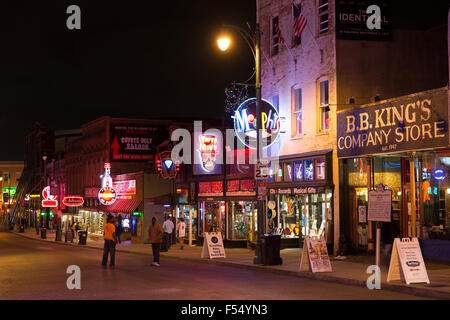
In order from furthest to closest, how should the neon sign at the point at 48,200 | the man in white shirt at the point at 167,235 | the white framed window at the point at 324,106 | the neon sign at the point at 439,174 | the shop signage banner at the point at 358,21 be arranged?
the neon sign at the point at 48,200 → the man in white shirt at the point at 167,235 → the white framed window at the point at 324,106 → the shop signage banner at the point at 358,21 → the neon sign at the point at 439,174

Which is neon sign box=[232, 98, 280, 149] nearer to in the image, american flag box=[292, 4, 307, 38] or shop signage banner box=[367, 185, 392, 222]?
american flag box=[292, 4, 307, 38]

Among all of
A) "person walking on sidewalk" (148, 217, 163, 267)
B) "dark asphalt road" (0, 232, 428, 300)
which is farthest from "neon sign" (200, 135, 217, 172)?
"dark asphalt road" (0, 232, 428, 300)

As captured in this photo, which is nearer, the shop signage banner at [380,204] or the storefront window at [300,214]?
the shop signage banner at [380,204]

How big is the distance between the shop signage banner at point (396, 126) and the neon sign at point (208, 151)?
9.81 m

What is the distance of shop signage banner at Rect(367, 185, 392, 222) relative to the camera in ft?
51.7

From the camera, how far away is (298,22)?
24000 millimetres

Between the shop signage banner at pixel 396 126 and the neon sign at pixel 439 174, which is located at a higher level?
the shop signage banner at pixel 396 126

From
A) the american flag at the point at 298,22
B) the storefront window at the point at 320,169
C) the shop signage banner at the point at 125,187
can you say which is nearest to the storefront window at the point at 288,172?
the storefront window at the point at 320,169

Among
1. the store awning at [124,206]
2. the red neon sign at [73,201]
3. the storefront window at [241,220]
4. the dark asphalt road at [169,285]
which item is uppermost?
the red neon sign at [73,201]

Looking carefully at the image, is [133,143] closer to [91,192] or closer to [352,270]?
[91,192]

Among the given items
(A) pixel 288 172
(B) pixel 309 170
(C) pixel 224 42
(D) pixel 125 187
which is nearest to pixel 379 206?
(C) pixel 224 42

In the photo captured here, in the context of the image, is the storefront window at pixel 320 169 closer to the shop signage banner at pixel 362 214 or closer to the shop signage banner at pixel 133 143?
the shop signage banner at pixel 362 214

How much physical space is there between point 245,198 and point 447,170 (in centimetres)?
1223

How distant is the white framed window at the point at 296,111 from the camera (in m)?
26.0
